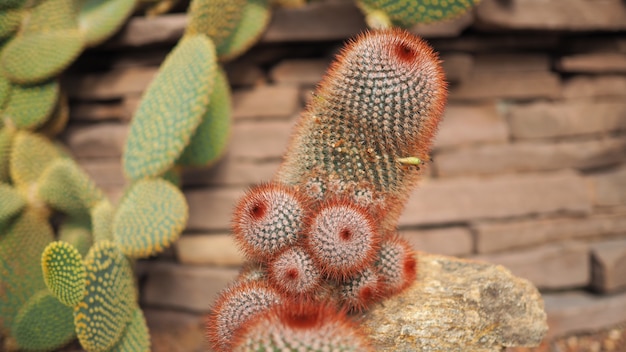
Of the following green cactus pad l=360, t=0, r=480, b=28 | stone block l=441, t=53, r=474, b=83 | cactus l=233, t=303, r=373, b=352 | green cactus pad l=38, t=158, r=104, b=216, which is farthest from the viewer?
stone block l=441, t=53, r=474, b=83

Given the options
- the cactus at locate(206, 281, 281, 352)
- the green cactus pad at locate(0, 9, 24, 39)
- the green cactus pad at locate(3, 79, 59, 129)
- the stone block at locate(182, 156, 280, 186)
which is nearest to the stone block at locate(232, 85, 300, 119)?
the stone block at locate(182, 156, 280, 186)

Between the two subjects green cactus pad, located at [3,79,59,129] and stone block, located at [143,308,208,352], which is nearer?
green cactus pad, located at [3,79,59,129]

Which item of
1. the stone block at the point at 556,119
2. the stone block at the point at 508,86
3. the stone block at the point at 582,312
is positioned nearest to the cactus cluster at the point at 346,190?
the stone block at the point at 508,86

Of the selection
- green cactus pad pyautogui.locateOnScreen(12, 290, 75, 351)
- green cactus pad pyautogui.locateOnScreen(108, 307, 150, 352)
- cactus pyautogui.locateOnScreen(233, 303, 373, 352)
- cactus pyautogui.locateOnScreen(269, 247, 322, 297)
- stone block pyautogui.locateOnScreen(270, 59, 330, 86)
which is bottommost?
green cactus pad pyautogui.locateOnScreen(12, 290, 75, 351)

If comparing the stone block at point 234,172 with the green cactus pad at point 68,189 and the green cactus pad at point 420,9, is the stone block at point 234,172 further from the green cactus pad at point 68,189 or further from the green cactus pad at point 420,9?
the green cactus pad at point 420,9

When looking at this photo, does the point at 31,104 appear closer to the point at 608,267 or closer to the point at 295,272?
the point at 295,272

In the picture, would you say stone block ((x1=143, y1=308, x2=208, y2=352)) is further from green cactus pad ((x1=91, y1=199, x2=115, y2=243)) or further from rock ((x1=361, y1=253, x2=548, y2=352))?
rock ((x1=361, y1=253, x2=548, y2=352))

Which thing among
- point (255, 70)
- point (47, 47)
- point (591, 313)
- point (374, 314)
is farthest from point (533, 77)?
point (47, 47)

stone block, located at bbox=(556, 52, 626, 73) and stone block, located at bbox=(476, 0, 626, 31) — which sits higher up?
stone block, located at bbox=(476, 0, 626, 31)
